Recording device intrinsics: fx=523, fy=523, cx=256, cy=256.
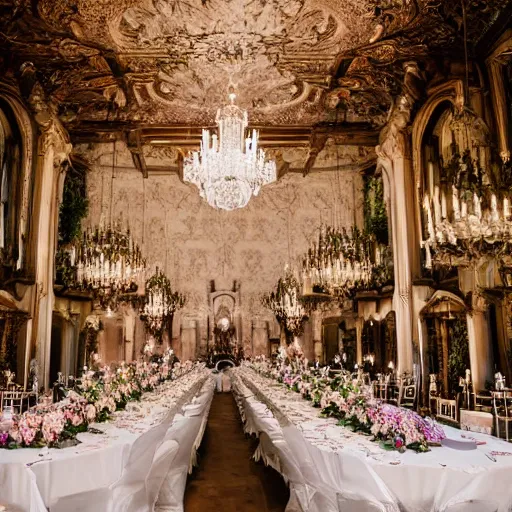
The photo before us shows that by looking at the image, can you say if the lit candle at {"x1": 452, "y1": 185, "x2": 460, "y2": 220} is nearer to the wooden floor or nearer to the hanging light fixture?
the wooden floor

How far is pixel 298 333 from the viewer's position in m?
19.1

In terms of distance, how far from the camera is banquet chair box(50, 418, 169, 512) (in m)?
3.89

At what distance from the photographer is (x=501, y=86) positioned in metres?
9.06

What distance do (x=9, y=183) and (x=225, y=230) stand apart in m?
11.2

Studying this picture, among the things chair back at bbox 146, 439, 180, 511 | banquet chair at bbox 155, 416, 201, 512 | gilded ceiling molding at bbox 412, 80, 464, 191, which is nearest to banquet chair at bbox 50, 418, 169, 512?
chair back at bbox 146, 439, 180, 511

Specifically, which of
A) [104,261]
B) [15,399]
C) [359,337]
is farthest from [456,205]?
[359,337]

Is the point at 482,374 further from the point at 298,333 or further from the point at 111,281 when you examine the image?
the point at 298,333

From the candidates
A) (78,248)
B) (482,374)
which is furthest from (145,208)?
(482,374)

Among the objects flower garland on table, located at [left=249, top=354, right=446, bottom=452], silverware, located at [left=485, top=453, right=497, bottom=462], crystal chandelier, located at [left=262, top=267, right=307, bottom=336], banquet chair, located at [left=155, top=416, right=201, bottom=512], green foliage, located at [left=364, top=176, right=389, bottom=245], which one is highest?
green foliage, located at [left=364, top=176, right=389, bottom=245]

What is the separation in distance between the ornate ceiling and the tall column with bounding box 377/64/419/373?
652mm

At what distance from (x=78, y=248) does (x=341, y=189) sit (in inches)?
457

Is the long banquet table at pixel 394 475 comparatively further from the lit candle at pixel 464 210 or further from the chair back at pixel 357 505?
the lit candle at pixel 464 210

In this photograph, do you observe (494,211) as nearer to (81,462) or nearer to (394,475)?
(394,475)

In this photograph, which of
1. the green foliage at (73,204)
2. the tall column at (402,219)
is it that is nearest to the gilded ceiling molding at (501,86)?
the tall column at (402,219)
